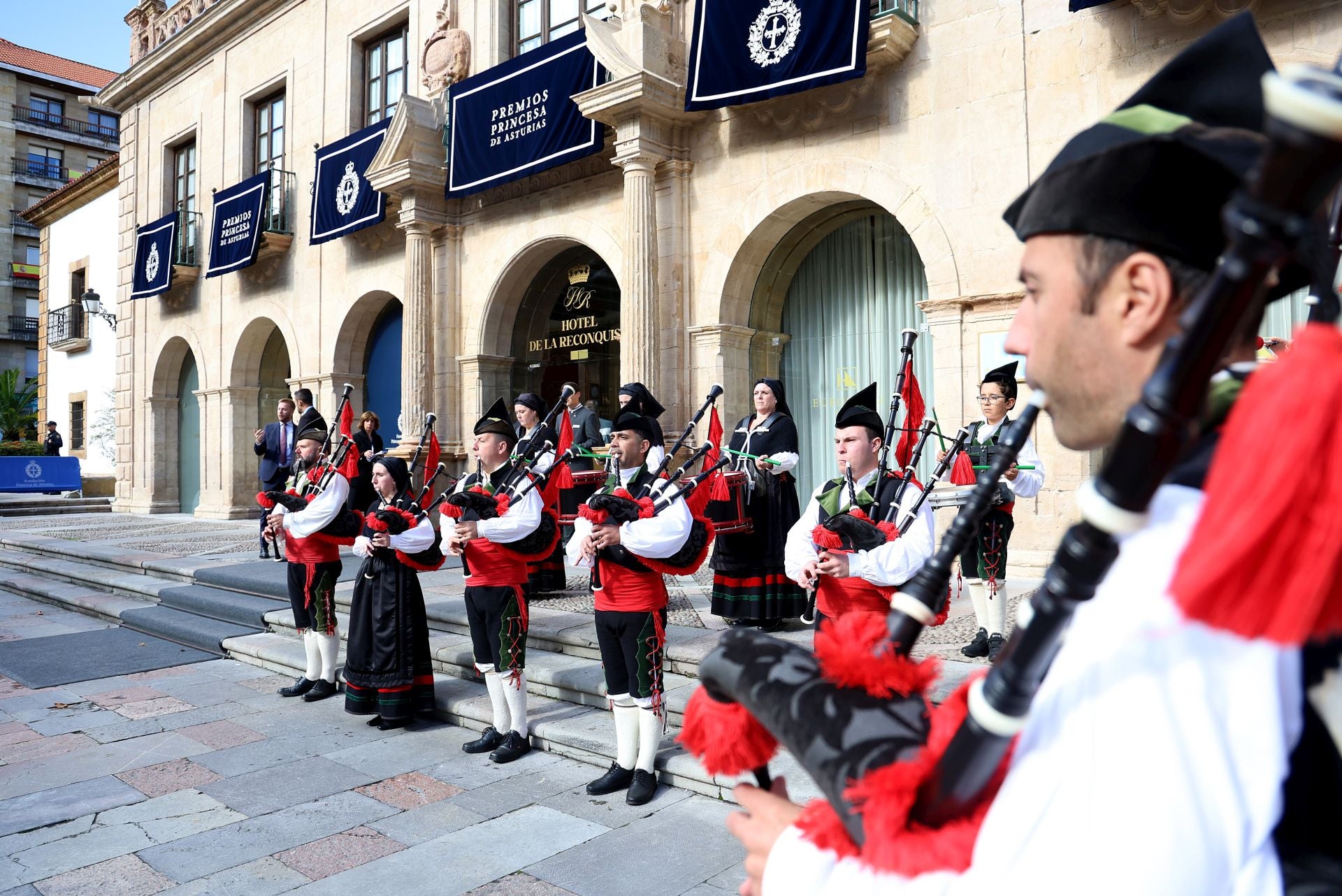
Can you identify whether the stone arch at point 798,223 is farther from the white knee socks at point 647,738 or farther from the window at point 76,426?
the window at point 76,426

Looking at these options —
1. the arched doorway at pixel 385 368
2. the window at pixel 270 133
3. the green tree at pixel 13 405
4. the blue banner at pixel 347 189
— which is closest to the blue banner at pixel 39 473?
the window at pixel 270 133

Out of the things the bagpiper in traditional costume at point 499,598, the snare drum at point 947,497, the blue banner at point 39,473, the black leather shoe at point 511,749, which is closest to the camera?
the snare drum at point 947,497

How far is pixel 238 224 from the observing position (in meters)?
16.5

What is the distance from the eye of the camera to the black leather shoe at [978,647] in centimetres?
584

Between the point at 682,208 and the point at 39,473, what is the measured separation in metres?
21.0

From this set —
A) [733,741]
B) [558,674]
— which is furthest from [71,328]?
[733,741]

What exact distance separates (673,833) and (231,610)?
6.55 metres

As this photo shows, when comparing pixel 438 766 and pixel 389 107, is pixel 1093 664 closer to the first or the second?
pixel 438 766

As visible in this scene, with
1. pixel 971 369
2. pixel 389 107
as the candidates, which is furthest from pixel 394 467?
pixel 389 107

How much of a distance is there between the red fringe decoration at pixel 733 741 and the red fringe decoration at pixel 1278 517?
0.73 metres

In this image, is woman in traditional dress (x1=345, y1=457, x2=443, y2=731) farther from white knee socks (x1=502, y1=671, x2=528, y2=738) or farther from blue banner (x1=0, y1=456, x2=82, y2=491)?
blue banner (x1=0, y1=456, x2=82, y2=491)

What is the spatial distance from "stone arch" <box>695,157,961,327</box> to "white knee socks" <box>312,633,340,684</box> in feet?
18.0

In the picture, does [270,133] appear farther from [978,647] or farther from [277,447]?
[978,647]

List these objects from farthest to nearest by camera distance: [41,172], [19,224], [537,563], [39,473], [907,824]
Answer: [41,172]
[19,224]
[39,473]
[537,563]
[907,824]
